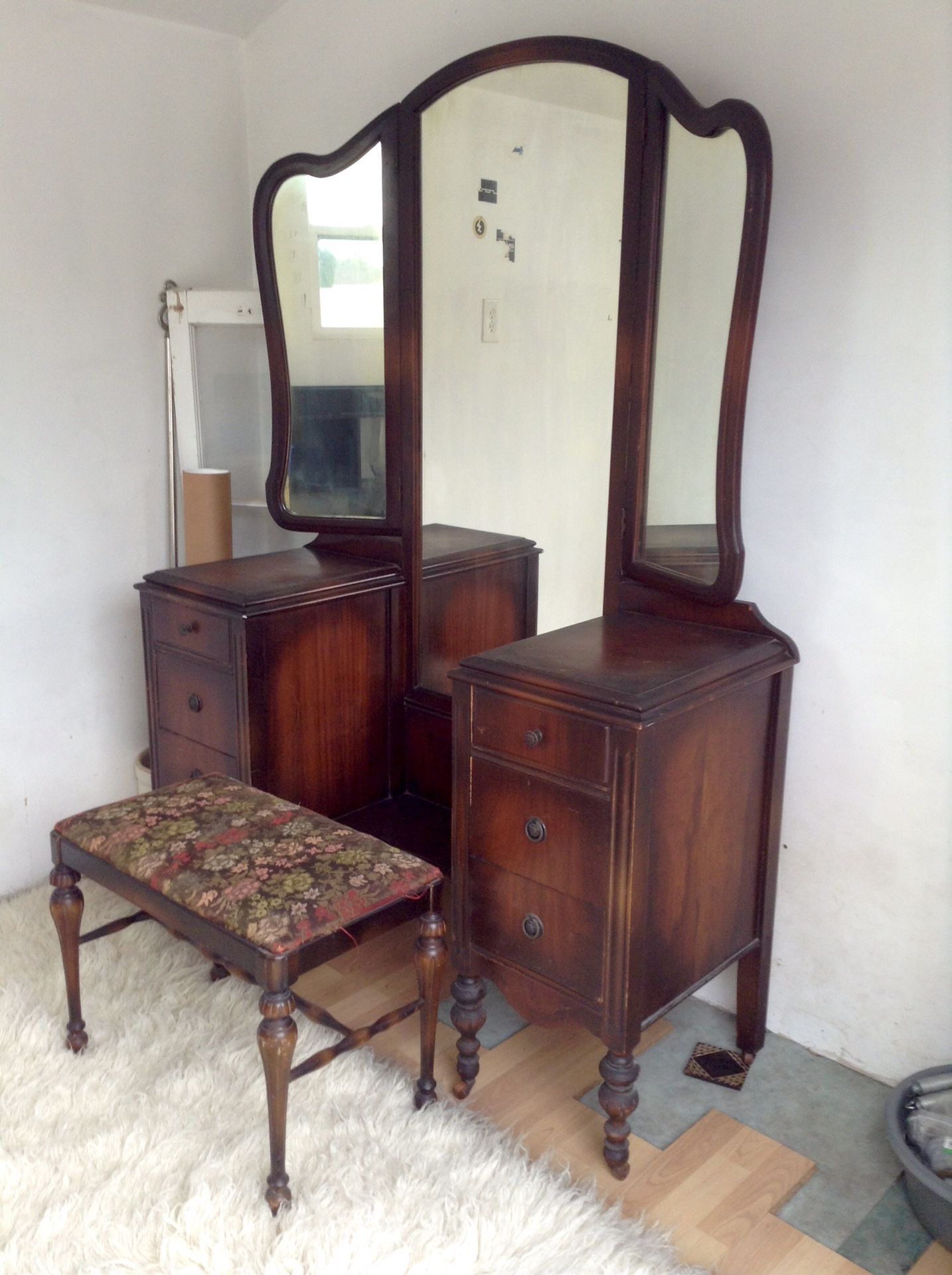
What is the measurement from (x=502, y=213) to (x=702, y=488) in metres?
0.66

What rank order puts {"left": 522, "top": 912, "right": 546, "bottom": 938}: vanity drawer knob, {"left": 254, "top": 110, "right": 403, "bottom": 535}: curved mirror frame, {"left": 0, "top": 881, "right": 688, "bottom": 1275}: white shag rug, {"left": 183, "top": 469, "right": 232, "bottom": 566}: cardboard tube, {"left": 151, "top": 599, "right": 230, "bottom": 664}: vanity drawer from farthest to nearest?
{"left": 183, "top": 469, "right": 232, "bottom": 566}: cardboard tube
{"left": 254, "top": 110, "right": 403, "bottom": 535}: curved mirror frame
{"left": 151, "top": 599, "right": 230, "bottom": 664}: vanity drawer
{"left": 522, "top": 912, "right": 546, "bottom": 938}: vanity drawer knob
{"left": 0, "top": 881, "right": 688, "bottom": 1275}: white shag rug

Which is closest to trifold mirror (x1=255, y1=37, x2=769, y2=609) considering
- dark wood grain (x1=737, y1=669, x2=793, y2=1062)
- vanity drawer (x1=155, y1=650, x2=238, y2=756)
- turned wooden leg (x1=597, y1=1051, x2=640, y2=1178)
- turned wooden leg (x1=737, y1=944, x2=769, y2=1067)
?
dark wood grain (x1=737, y1=669, x2=793, y2=1062)

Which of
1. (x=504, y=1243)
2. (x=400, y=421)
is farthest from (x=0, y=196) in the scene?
(x=504, y=1243)

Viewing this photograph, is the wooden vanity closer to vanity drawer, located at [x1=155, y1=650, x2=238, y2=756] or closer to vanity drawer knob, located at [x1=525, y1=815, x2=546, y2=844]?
vanity drawer, located at [x1=155, y1=650, x2=238, y2=756]

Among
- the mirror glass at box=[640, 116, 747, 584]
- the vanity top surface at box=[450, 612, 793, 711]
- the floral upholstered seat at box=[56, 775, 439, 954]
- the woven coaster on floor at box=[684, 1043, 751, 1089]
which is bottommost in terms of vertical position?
the woven coaster on floor at box=[684, 1043, 751, 1089]

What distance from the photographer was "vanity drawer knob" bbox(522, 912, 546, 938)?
1748mm

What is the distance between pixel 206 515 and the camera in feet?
8.52

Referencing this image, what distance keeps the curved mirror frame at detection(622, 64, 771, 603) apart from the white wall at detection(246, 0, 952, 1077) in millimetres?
122

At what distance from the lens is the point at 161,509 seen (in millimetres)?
2779

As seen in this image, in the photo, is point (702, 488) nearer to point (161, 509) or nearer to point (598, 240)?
point (598, 240)

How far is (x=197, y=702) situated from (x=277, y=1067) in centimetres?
87

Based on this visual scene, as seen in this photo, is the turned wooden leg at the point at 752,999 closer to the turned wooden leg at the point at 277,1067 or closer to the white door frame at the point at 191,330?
the turned wooden leg at the point at 277,1067

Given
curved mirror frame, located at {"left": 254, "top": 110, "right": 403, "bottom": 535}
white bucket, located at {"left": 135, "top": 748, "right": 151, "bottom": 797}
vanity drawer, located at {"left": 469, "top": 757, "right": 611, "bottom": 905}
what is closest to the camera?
vanity drawer, located at {"left": 469, "top": 757, "right": 611, "bottom": 905}

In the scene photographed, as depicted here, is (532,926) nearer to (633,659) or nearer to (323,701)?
(633,659)
